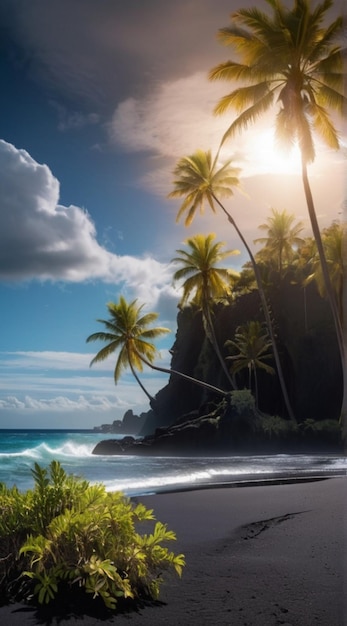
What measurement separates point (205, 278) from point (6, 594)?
93.4 feet

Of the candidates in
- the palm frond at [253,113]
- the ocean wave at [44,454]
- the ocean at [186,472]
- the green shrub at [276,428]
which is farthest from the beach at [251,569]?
the ocean wave at [44,454]

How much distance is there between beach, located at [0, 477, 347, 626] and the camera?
8.64ft

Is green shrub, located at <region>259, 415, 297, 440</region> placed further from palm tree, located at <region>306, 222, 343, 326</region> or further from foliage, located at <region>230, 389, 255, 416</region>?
palm tree, located at <region>306, 222, 343, 326</region>

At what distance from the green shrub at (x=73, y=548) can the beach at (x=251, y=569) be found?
12cm

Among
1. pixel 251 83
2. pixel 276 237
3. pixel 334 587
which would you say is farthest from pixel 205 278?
pixel 334 587

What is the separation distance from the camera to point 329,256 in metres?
26.6

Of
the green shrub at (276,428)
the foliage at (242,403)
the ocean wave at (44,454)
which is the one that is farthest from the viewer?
the ocean wave at (44,454)

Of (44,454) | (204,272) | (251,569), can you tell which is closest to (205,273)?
(204,272)

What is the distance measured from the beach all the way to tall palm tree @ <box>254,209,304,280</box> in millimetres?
32502

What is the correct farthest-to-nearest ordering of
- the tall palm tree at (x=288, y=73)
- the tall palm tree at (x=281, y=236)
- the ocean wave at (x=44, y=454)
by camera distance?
the tall palm tree at (x=281, y=236) < the ocean wave at (x=44, y=454) < the tall palm tree at (x=288, y=73)

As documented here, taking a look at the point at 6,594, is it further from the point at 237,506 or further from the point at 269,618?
the point at 237,506

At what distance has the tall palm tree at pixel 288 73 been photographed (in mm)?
17172

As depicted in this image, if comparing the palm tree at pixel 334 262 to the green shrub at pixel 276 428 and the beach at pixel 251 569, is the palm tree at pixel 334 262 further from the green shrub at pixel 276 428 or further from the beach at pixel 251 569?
the beach at pixel 251 569

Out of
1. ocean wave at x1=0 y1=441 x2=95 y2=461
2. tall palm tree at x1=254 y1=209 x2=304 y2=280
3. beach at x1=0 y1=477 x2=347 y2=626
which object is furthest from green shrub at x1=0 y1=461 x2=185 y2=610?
tall palm tree at x1=254 y1=209 x2=304 y2=280
